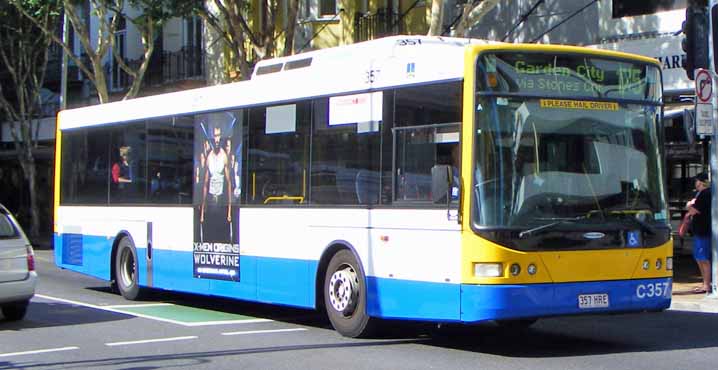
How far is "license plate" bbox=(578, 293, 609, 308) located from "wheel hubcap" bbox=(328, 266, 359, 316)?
104 inches

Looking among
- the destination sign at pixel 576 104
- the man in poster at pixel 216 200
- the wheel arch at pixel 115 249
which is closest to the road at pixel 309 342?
the man in poster at pixel 216 200

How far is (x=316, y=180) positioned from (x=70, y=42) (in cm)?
2684

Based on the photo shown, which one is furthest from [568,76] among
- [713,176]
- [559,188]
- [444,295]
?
[713,176]

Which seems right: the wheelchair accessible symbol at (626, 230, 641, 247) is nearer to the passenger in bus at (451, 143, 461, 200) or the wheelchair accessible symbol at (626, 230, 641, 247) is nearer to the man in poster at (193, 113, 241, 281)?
the passenger in bus at (451, 143, 461, 200)

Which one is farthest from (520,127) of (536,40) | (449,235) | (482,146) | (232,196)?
(536,40)

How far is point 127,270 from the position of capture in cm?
1683

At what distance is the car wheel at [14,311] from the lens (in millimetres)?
13523

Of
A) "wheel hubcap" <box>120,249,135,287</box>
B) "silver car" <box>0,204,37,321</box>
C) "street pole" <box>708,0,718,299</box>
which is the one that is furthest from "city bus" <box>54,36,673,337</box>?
"street pole" <box>708,0,718,299</box>

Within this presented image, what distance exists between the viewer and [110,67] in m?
34.7

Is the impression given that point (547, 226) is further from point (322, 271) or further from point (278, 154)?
point (278, 154)

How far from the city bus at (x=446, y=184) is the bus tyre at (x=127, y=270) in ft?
9.56

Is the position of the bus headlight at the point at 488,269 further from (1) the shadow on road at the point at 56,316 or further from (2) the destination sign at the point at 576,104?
(1) the shadow on road at the point at 56,316

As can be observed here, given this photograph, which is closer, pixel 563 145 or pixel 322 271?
pixel 563 145

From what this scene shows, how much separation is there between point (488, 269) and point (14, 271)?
21.5ft
